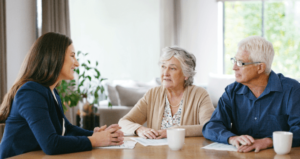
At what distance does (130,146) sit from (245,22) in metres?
5.79

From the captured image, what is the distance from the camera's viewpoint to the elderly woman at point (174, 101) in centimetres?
201

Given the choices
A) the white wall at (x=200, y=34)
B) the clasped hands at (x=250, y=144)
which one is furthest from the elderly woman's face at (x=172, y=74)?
the white wall at (x=200, y=34)

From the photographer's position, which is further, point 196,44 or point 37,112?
point 196,44

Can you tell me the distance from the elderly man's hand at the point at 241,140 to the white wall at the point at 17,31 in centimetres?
278

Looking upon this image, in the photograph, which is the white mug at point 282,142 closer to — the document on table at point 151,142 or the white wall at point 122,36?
the document on table at point 151,142

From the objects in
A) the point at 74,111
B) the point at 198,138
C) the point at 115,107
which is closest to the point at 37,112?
the point at 198,138

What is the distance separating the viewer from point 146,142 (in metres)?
1.48

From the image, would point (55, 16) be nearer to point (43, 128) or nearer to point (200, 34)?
point (43, 128)

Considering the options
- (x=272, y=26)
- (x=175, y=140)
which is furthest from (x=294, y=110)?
(x=272, y=26)

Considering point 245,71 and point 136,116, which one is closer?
point 245,71

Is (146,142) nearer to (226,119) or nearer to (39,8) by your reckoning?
(226,119)

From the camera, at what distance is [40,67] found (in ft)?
4.56

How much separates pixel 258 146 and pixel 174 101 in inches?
36.2

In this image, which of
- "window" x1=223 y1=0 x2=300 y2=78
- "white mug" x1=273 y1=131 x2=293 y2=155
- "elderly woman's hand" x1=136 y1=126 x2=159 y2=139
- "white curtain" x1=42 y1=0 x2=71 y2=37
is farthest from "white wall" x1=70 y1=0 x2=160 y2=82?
"white mug" x1=273 y1=131 x2=293 y2=155
